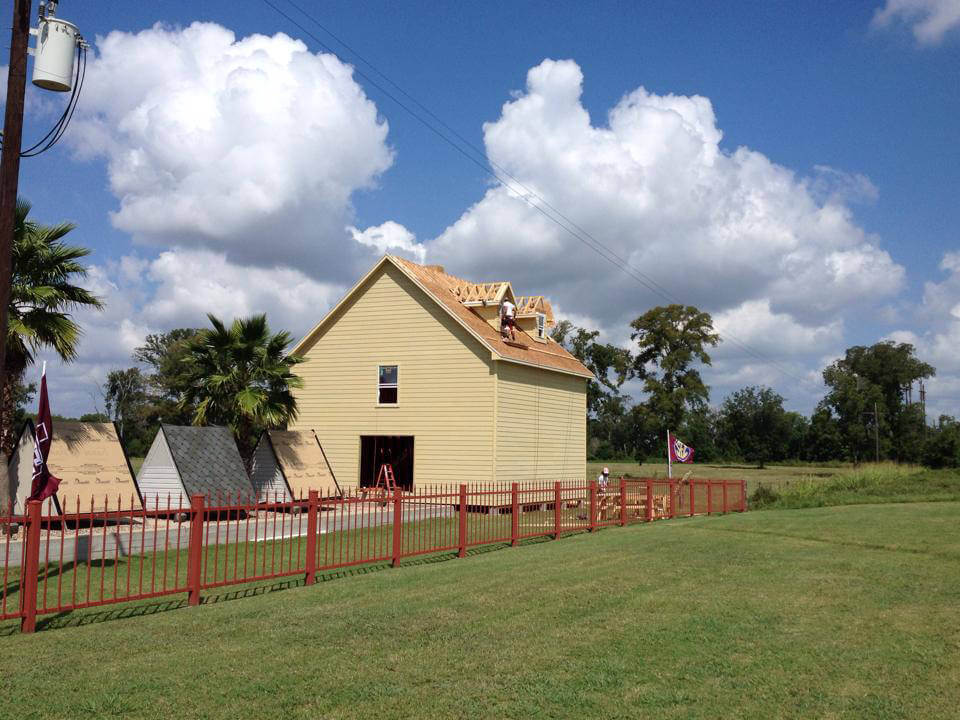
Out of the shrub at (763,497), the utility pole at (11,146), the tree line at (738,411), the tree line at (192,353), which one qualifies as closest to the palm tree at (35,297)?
the tree line at (192,353)

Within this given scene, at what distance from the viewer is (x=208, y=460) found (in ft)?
70.5

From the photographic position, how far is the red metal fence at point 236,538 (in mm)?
9594

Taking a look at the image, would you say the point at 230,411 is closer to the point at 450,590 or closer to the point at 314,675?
the point at 450,590

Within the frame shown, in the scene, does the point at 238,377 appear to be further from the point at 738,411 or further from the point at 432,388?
the point at 738,411

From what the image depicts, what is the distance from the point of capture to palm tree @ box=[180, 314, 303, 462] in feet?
74.1

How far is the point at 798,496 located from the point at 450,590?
22.6 metres

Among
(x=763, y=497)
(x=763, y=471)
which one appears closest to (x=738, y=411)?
(x=763, y=471)

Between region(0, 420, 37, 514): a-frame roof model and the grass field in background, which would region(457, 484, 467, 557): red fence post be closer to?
region(0, 420, 37, 514): a-frame roof model

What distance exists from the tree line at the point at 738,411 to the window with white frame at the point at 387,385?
3908cm

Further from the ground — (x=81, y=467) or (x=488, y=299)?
(x=488, y=299)

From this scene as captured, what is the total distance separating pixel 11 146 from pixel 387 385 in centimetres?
1913

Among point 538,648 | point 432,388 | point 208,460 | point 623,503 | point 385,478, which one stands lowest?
point 538,648

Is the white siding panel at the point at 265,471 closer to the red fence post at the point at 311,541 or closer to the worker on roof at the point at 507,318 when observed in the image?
the worker on roof at the point at 507,318

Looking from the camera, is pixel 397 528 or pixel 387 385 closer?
pixel 397 528
